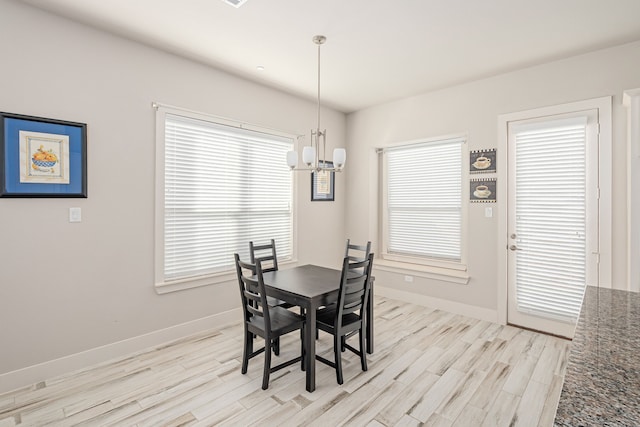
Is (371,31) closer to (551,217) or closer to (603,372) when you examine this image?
(551,217)

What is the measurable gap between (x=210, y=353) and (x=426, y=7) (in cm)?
345

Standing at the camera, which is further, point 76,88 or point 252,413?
point 76,88

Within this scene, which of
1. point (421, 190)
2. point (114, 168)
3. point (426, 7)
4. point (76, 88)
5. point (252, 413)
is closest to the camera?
point (252, 413)

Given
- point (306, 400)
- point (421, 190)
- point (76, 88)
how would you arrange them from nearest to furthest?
point (306, 400) → point (76, 88) → point (421, 190)

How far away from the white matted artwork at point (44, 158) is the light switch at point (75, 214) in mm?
234

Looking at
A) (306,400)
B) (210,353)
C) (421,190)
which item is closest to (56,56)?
(210,353)

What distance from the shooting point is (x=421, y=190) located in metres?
4.60

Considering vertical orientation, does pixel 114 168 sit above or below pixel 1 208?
above

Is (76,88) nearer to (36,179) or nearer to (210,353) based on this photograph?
(36,179)

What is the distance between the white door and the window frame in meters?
0.53

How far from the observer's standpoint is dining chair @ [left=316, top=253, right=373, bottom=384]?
2.46m

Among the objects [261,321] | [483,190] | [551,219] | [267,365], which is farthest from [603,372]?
[483,190]

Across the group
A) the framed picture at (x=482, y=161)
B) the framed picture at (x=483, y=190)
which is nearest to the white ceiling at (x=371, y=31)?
the framed picture at (x=482, y=161)

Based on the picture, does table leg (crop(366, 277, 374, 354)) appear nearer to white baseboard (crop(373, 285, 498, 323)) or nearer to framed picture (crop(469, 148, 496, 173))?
white baseboard (crop(373, 285, 498, 323))
